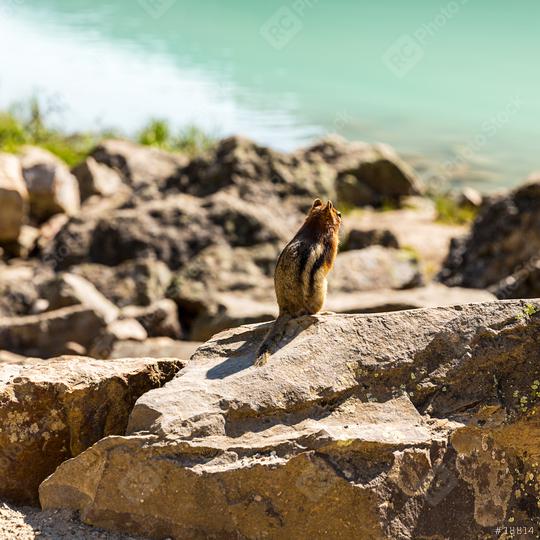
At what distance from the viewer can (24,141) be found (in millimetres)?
16625

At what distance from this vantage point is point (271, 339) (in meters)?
4.04

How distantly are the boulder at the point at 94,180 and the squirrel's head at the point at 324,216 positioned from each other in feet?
29.6

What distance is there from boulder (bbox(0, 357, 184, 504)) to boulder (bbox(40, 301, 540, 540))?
0.31m

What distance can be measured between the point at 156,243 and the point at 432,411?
7.39 metres

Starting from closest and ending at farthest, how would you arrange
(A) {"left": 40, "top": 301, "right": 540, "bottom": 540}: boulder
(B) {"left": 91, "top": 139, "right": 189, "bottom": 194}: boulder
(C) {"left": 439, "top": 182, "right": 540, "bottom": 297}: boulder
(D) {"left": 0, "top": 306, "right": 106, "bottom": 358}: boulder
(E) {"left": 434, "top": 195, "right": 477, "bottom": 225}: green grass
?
(A) {"left": 40, "top": 301, "right": 540, "bottom": 540}: boulder
(D) {"left": 0, "top": 306, "right": 106, "bottom": 358}: boulder
(C) {"left": 439, "top": 182, "right": 540, "bottom": 297}: boulder
(B) {"left": 91, "top": 139, "right": 189, "bottom": 194}: boulder
(E) {"left": 434, "top": 195, "right": 477, "bottom": 225}: green grass

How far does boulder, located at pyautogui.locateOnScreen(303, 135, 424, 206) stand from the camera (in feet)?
51.3

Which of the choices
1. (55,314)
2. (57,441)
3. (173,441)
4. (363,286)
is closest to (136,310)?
(55,314)

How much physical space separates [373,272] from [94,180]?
561 cm

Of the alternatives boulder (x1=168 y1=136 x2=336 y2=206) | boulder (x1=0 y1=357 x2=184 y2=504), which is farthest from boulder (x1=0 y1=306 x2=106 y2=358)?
boulder (x1=0 y1=357 x2=184 y2=504)

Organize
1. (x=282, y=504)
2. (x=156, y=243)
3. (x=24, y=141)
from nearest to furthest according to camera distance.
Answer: (x=282, y=504), (x=156, y=243), (x=24, y=141)

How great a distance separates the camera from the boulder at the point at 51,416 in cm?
391

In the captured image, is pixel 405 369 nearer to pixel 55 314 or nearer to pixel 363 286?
pixel 55 314

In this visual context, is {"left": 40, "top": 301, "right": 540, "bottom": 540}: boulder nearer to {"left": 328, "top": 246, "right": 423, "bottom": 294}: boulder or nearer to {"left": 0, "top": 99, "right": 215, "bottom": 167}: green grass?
{"left": 328, "top": 246, "right": 423, "bottom": 294}: boulder

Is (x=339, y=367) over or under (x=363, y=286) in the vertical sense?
over
